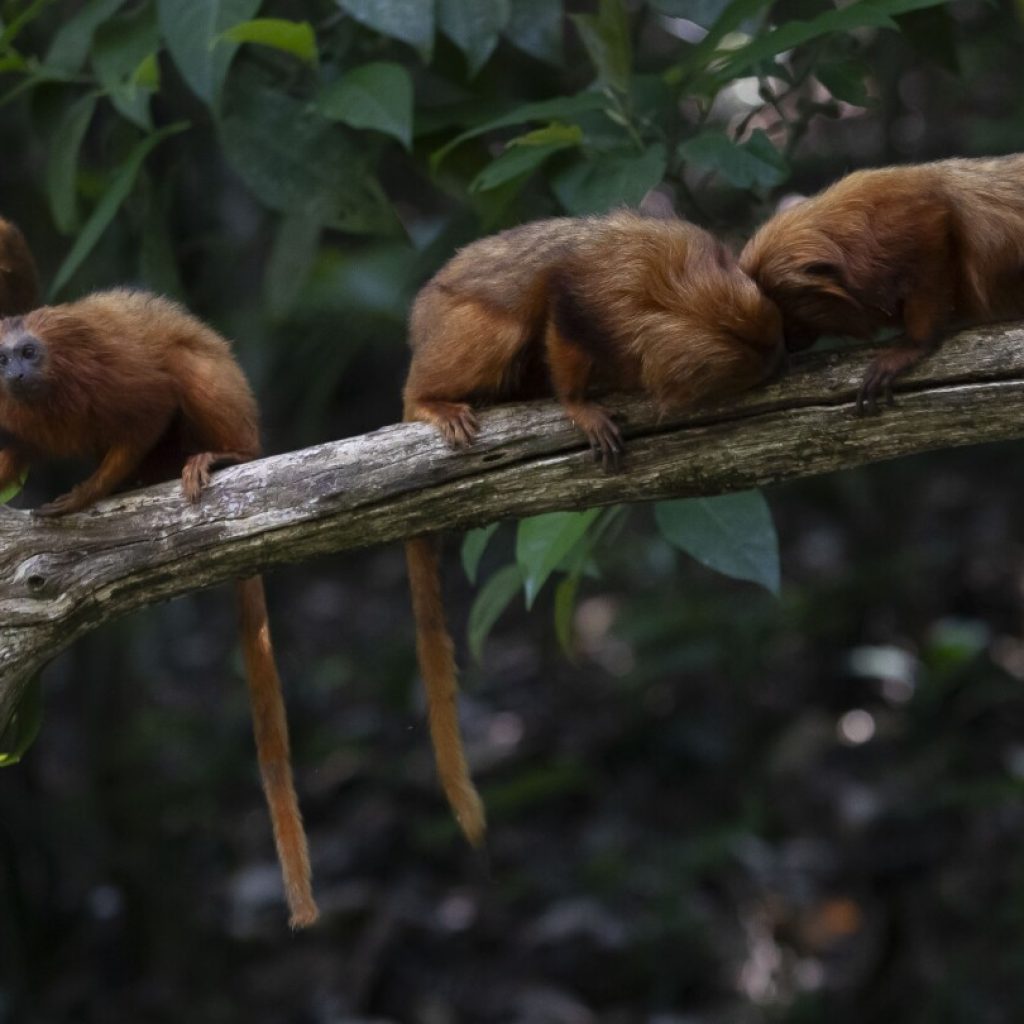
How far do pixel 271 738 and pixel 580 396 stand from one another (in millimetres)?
1218

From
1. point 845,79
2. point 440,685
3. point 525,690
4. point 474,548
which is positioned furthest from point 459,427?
point 525,690

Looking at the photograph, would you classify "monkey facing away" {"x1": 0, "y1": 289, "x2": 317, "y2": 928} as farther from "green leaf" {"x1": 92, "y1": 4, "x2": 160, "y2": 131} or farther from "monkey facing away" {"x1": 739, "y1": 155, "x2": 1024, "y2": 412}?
"monkey facing away" {"x1": 739, "y1": 155, "x2": 1024, "y2": 412}

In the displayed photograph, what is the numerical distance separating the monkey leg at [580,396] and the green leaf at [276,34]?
3.30 ft

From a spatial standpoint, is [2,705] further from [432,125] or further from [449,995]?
[449,995]

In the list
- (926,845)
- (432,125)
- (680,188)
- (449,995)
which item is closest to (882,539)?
(926,845)

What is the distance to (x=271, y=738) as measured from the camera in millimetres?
3797

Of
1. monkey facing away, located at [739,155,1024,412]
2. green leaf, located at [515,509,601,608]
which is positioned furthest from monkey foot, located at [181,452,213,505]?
monkey facing away, located at [739,155,1024,412]

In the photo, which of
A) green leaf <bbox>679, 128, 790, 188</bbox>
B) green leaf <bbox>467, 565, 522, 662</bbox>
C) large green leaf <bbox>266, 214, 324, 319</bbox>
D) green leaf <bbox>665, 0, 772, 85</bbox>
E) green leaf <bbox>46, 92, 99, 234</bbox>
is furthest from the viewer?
large green leaf <bbox>266, 214, 324, 319</bbox>

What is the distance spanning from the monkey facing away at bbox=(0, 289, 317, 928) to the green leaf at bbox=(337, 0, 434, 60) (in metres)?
0.95

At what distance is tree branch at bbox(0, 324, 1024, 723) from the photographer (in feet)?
10.6

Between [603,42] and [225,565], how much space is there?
1.65m

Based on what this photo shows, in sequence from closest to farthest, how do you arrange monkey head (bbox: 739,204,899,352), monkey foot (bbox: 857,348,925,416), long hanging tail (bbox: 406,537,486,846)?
1. monkey foot (bbox: 857,348,925,416)
2. monkey head (bbox: 739,204,899,352)
3. long hanging tail (bbox: 406,537,486,846)

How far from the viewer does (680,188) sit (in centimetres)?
427

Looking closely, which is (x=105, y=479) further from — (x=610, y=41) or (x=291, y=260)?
(x=610, y=41)
